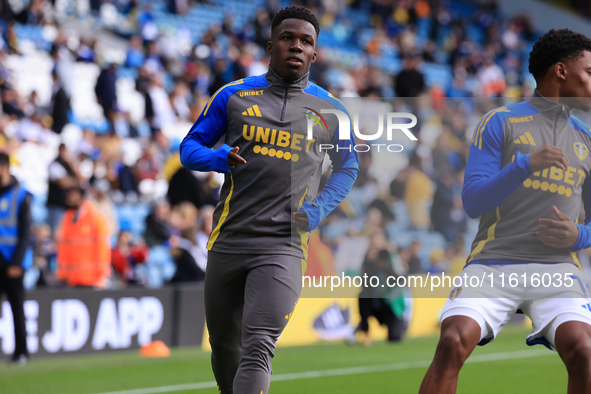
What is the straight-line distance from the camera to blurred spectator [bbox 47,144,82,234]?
1044cm

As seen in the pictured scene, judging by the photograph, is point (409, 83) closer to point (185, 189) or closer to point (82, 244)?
point (185, 189)

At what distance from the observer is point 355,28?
2197 centimetres

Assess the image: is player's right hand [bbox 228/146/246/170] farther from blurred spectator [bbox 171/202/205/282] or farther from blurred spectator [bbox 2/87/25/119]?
blurred spectator [bbox 2/87/25/119]

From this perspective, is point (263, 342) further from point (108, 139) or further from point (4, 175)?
point (108, 139)

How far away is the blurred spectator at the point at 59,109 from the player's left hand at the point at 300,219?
31.4 feet

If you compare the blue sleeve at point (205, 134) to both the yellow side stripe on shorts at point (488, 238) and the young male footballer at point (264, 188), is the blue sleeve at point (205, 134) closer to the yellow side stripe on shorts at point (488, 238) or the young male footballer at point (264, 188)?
the young male footballer at point (264, 188)

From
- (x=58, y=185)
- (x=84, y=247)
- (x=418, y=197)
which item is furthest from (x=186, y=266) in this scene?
(x=418, y=197)

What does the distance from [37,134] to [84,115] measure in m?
1.63

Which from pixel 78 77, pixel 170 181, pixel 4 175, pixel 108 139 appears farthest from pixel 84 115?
pixel 4 175

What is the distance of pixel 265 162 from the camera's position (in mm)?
3926

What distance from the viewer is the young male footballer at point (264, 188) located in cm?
381

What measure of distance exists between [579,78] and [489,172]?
65 cm

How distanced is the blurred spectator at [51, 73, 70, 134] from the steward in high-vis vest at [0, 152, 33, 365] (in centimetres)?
472

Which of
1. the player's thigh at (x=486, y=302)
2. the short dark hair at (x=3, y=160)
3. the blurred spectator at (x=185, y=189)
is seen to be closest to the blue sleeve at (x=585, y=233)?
the player's thigh at (x=486, y=302)
